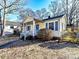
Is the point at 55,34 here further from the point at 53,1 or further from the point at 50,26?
the point at 53,1

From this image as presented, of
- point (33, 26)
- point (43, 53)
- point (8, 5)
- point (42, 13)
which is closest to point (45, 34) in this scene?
point (33, 26)

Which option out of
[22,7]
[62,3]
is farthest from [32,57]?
[62,3]

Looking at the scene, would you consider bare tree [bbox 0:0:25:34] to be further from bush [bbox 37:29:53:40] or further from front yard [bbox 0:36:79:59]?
front yard [bbox 0:36:79:59]

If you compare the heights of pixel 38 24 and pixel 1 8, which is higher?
pixel 1 8

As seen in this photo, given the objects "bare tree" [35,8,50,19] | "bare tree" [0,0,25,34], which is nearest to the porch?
"bare tree" [0,0,25,34]

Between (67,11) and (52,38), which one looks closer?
(52,38)

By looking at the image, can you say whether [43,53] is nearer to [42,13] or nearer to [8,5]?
[8,5]

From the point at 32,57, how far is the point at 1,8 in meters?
25.1

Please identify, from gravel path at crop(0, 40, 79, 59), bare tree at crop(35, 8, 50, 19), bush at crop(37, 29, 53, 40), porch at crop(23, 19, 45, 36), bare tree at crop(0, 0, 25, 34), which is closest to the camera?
gravel path at crop(0, 40, 79, 59)

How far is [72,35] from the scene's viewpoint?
704 inches

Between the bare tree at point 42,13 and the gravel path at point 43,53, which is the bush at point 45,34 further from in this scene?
the bare tree at point 42,13

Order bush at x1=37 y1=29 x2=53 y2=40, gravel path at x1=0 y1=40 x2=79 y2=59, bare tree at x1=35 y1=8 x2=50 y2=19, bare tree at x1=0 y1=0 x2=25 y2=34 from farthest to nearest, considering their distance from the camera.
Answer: bare tree at x1=35 y1=8 x2=50 y2=19, bare tree at x1=0 y1=0 x2=25 y2=34, bush at x1=37 y1=29 x2=53 y2=40, gravel path at x1=0 y1=40 x2=79 y2=59

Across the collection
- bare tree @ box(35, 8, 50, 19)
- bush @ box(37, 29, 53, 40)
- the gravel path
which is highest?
bare tree @ box(35, 8, 50, 19)

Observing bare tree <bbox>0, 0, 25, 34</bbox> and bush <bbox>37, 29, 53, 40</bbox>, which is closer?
bush <bbox>37, 29, 53, 40</bbox>
